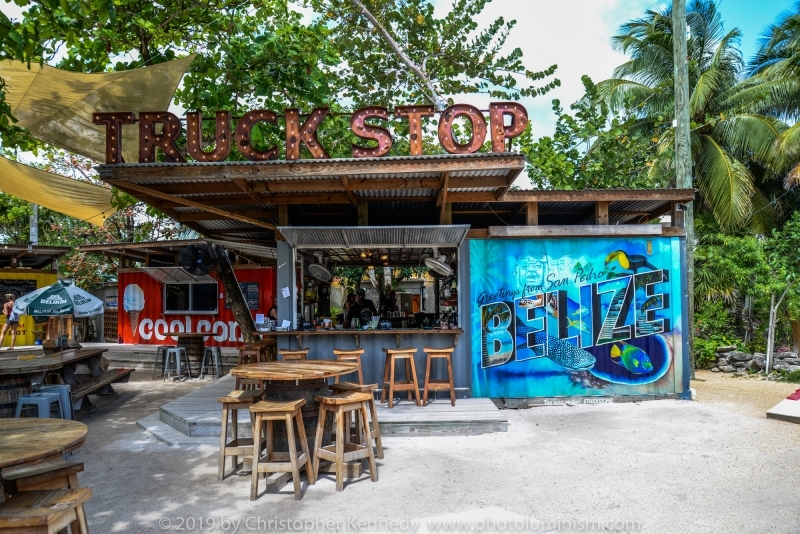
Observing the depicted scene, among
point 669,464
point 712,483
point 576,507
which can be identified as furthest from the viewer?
point 669,464

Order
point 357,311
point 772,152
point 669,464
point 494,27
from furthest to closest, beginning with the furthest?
point 772,152, point 494,27, point 357,311, point 669,464

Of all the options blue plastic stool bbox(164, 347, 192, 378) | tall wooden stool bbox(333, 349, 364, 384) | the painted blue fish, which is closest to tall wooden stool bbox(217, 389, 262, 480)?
tall wooden stool bbox(333, 349, 364, 384)

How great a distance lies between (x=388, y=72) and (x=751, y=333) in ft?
37.1

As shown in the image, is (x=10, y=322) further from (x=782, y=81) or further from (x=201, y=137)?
(x=782, y=81)

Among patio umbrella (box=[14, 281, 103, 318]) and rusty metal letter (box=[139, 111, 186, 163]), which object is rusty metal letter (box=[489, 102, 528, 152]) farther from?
patio umbrella (box=[14, 281, 103, 318])

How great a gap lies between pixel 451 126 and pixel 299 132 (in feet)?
6.01

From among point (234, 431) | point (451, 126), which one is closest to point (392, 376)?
point (234, 431)

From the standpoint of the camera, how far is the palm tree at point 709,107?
16.1 m

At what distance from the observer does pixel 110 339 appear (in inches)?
715

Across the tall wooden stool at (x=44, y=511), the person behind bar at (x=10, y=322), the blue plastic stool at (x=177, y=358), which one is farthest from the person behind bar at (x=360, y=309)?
the person behind bar at (x=10, y=322)

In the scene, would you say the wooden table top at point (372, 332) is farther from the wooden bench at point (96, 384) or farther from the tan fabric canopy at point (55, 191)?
the tan fabric canopy at point (55, 191)

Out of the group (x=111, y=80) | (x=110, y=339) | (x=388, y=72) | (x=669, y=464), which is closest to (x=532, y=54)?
(x=388, y=72)

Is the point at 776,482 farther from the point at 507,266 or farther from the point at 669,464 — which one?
the point at 507,266

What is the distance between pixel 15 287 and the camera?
57.6 ft
